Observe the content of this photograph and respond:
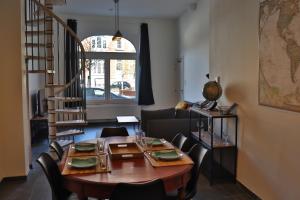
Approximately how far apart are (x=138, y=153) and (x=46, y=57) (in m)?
3.18

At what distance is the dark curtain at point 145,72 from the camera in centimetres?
815

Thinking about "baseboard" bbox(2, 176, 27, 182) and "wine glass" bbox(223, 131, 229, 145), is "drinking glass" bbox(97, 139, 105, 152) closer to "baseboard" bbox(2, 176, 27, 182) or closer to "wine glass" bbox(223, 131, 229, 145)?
"baseboard" bbox(2, 176, 27, 182)

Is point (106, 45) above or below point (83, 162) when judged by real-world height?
above

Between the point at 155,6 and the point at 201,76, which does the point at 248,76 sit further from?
the point at 155,6

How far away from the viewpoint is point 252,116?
3334mm

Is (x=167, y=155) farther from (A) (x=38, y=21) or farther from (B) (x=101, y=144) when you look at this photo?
(A) (x=38, y=21)

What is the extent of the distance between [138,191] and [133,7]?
597 centimetres

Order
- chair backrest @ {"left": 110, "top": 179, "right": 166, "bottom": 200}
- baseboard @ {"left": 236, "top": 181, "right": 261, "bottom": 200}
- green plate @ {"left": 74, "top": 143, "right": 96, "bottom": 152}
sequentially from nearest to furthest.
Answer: chair backrest @ {"left": 110, "top": 179, "right": 166, "bottom": 200}
green plate @ {"left": 74, "top": 143, "right": 96, "bottom": 152}
baseboard @ {"left": 236, "top": 181, "right": 261, "bottom": 200}

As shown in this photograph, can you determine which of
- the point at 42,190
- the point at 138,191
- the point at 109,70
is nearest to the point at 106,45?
the point at 109,70

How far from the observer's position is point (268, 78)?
2.94 m

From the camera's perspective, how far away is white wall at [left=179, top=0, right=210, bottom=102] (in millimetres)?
6133

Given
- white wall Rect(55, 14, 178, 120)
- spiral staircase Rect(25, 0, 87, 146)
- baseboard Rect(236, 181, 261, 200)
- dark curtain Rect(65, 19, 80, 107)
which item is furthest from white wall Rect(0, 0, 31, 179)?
white wall Rect(55, 14, 178, 120)

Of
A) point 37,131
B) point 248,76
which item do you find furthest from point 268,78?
point 37,131

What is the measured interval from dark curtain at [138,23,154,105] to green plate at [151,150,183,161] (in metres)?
5.73
